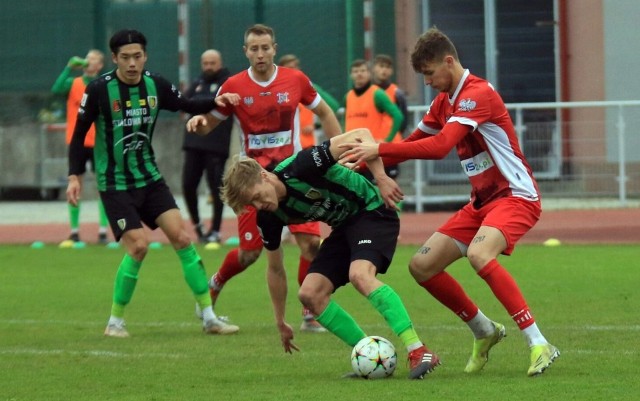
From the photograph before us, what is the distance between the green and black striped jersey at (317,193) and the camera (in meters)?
7.84

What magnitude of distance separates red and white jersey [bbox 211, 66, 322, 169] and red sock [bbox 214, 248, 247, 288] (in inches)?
29.1

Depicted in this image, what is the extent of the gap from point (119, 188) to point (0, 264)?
572 centimetres

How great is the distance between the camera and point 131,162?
10.3 metres

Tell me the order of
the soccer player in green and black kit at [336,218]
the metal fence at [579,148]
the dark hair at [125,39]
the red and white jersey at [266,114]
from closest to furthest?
the soccer player in green and black kit at [336,218]
the dark hair at [125,39]
the red and white jersey at [266,114]
the metal fence at [579,148]

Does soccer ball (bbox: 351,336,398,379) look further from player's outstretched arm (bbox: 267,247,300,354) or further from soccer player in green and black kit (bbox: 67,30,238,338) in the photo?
soccer player in green and black kit (bbox: 67,30,238,338)

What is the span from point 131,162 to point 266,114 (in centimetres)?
104

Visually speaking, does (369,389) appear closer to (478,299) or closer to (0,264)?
(478,299)

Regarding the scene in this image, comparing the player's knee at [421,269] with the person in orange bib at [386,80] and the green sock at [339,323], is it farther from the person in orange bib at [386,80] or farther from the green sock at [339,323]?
the person in orange bib at [386,80]

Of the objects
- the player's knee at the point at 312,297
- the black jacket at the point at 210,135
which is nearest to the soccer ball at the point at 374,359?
the player's knee at the point at 312,297

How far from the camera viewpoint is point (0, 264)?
15.6 meters

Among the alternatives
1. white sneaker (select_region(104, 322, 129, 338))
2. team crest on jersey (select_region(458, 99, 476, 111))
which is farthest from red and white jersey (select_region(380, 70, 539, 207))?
white sneaker (select_region(104, 322, 129, 338))

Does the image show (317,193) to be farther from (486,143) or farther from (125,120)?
(125,120)

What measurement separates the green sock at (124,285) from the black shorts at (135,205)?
0.74 ft

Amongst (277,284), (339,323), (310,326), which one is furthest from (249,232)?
(339,323)
